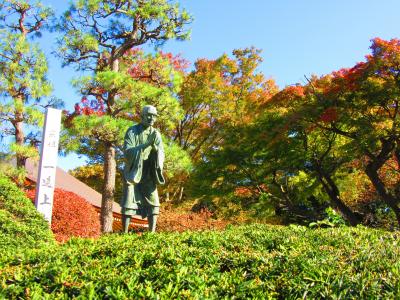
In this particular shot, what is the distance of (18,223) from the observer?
5.28 metres

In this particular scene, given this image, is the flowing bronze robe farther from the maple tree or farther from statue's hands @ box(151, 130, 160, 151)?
the maple tree

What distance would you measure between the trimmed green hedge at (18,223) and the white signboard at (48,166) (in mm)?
1379

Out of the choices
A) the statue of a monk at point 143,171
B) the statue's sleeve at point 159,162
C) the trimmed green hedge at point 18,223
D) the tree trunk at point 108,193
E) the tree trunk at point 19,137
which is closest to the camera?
the trimmed green hedge at point 18,223

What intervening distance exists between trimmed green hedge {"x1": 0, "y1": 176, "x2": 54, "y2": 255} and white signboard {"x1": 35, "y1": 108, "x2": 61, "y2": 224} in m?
1.38

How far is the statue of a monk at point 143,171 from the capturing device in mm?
5863

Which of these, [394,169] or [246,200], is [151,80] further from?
[394,169]

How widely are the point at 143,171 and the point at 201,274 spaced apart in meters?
3.58

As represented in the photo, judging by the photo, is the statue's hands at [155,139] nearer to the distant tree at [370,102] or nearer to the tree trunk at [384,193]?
the distant tree at [370,102]

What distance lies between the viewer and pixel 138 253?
3.12m

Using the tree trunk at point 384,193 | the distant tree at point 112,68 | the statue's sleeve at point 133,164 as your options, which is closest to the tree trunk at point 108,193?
the distant tree at point 112,68

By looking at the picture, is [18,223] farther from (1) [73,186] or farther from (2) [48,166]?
(1) [73,186]

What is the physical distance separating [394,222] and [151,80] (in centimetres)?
Result: 1168

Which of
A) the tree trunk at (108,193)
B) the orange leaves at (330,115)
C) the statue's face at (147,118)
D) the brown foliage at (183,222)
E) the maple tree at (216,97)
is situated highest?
the maple tree at (216,97)

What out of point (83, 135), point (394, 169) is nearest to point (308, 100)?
point (394, 169)
